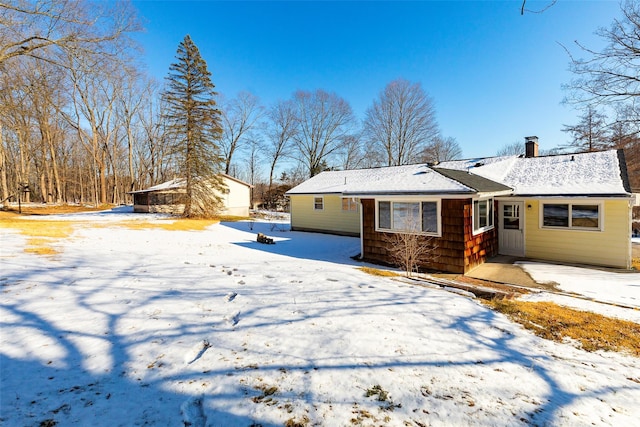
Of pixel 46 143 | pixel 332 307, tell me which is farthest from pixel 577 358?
pixel 46 143

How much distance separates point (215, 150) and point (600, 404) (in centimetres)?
2299

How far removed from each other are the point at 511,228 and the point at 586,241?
2121 mm

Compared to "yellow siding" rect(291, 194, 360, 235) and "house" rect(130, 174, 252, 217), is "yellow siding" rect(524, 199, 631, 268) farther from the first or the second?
"house" rect(130, 174, 252, 217)

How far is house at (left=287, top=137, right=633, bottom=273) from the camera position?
859cm

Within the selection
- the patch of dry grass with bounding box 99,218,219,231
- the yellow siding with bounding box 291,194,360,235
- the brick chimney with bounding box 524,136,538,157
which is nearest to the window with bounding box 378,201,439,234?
the yellow siding with bounding box 291,194,360,235

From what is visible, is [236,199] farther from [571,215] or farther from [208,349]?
[208,349]

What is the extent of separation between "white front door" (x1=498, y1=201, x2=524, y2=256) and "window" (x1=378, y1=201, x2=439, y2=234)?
3.83 m

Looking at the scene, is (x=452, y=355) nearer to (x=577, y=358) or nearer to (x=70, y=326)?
(x=577, y=358)

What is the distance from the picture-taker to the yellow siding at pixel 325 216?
50.9ft

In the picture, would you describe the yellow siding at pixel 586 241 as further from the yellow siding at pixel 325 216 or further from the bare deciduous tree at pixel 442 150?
the bare deciduous tree at pixel 442 150

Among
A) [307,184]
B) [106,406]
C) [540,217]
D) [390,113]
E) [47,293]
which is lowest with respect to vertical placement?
[106,406]

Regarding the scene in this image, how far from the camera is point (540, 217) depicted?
10.1m

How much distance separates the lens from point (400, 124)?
29672mm

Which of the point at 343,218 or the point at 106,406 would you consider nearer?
the point at 106,406
